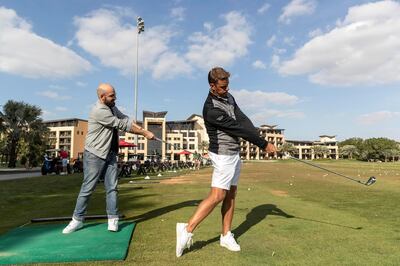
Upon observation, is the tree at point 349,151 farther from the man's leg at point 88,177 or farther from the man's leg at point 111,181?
the man's leg at point 88,177

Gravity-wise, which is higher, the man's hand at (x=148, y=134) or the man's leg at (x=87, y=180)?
the man's hand at (x=148, y=134)

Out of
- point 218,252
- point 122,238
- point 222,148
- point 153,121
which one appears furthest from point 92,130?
point 153,121

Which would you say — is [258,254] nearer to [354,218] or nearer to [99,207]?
[354,218]

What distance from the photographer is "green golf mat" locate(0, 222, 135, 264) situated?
3611mm

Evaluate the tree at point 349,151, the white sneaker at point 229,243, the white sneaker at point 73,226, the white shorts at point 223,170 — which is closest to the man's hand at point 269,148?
the white shorts at point 223,170

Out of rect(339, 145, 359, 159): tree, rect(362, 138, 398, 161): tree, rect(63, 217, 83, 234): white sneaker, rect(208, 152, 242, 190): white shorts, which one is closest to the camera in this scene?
rect(208, 152, 242, 190): white shorts

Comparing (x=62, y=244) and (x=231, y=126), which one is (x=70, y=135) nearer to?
(x=62, y=244)

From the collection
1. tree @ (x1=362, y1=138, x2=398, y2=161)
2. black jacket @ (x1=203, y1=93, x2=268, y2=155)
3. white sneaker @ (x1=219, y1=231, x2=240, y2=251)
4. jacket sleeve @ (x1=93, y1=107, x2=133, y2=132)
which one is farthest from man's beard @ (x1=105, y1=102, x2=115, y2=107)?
tree @ (x1=362, y1=138, x2=398, y2=161)

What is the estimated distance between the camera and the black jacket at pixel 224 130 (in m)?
4.11

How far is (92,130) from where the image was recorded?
196 inches

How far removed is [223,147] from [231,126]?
0.25 meters

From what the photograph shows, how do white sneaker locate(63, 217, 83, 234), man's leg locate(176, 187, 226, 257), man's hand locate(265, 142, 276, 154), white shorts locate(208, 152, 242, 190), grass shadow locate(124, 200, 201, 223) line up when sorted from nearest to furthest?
man's leg locate(176, 187, 226, 257) → white shorts locate(208, 152, 242, 190) → man's hand locate(265, 142, 276, 154) → white sneaker locate(63, 217, 83, 234) → grass shadow locate(124, 200, 201, 223)

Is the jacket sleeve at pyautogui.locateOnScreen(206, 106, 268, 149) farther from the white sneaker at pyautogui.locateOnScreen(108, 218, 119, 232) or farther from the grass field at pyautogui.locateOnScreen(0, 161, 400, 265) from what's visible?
the white sneaker at pyautogui.locateOnScreen(108, 218, 119, 232)

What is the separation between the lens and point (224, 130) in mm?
4137
